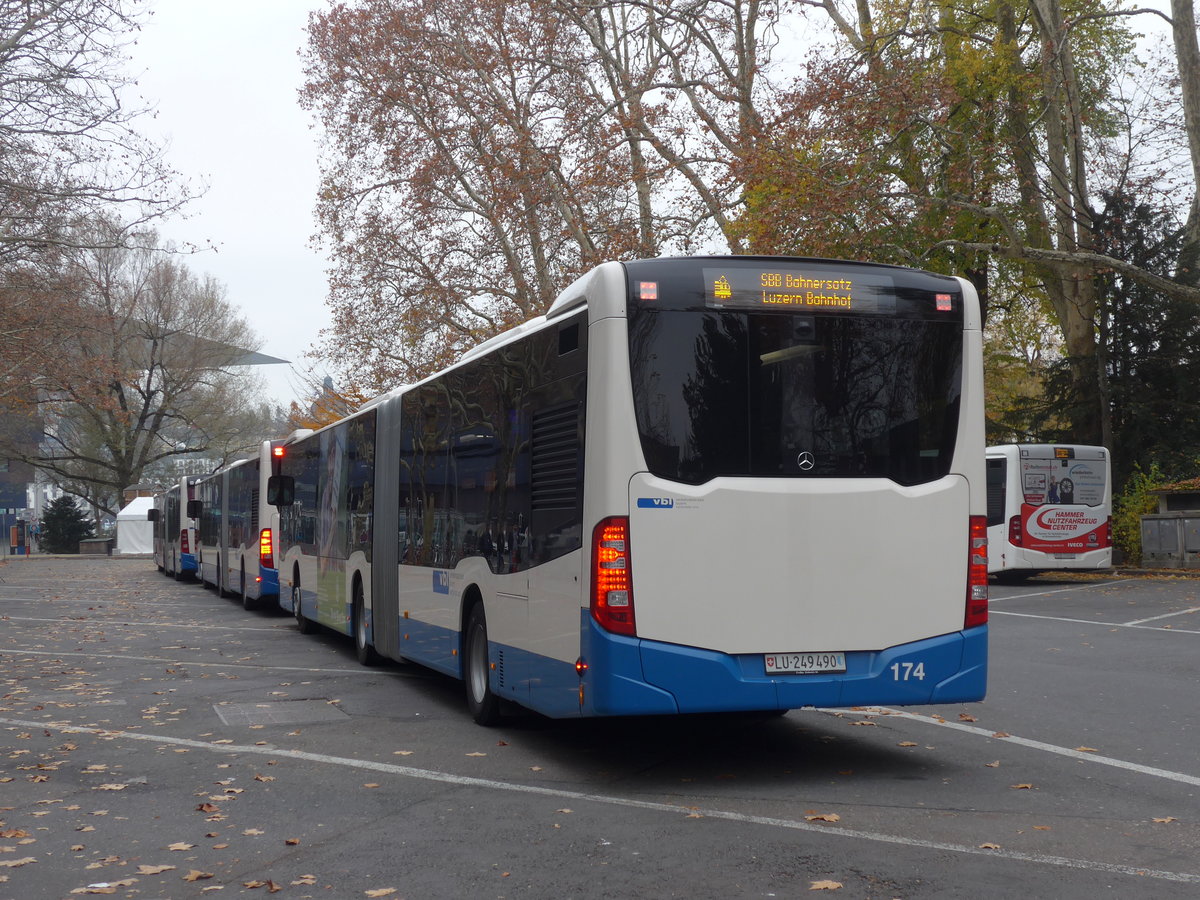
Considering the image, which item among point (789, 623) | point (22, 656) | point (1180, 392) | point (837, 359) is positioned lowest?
point (22, 656)

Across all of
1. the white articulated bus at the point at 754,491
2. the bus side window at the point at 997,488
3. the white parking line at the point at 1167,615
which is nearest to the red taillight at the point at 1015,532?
the bus side window at the point at 997,488

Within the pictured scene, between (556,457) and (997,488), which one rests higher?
(997,488)

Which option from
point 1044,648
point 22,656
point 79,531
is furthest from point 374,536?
point 79,531

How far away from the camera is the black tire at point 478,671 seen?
34.6 feet

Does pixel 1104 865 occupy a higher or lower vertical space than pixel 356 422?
lower

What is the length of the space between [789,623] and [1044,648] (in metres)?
8.50

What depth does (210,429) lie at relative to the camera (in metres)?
65.6

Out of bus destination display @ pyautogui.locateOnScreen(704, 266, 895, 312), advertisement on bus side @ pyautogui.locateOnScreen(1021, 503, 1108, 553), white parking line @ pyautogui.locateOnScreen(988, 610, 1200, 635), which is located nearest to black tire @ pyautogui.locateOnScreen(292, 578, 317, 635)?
white parking line @ pyautogui.locateOnScreen(988, 610, 1200, 635)

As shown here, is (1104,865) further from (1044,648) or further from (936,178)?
(936,178)

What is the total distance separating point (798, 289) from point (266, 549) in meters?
17.6

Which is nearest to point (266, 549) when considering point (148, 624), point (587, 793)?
point (148, 624)

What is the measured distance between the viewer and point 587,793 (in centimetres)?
793

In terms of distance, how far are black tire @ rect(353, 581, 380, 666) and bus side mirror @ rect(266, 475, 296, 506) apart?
17.8 feet

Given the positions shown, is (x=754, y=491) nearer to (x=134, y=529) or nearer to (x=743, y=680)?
(x=743, y=680)
